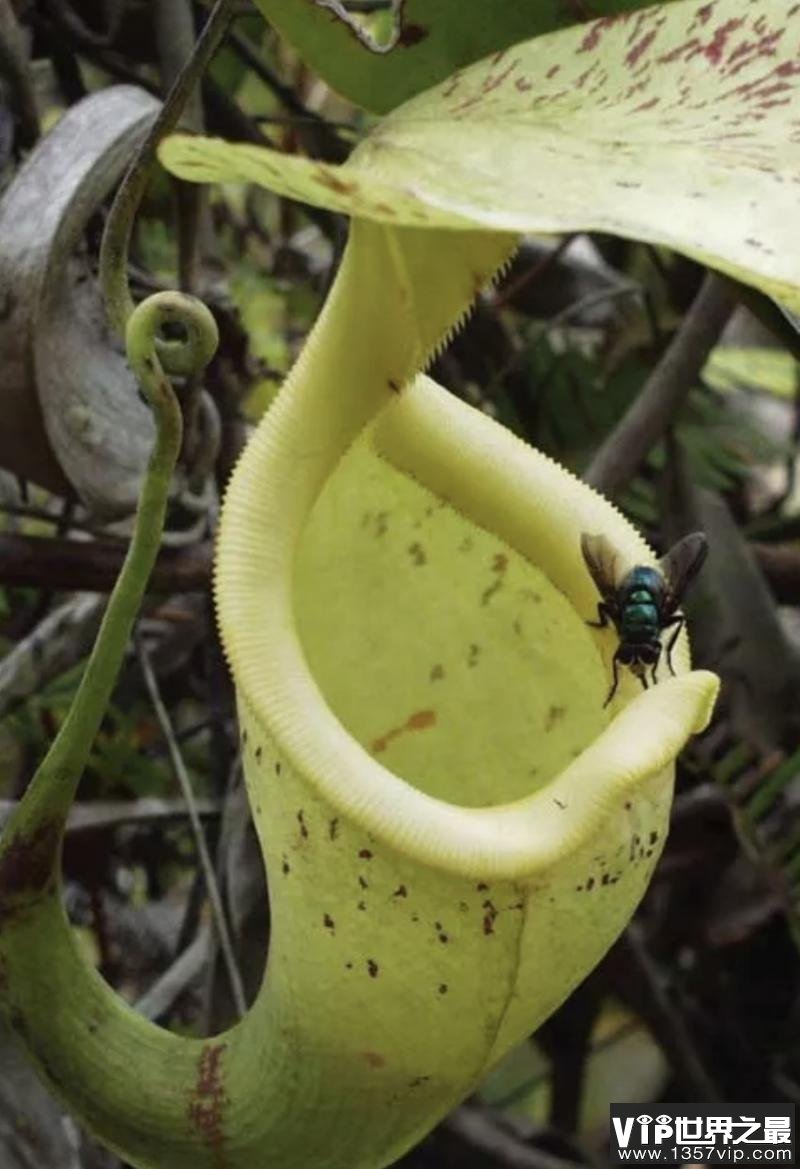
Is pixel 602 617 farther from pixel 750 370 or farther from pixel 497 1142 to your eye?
pixel 750 370

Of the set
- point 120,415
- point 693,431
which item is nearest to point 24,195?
point 120,415

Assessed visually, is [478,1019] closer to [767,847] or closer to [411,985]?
[411,985]

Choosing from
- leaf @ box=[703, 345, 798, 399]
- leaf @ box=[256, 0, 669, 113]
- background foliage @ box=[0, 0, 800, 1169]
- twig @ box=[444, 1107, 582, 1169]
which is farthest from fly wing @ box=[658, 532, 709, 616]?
leaf @ box=[703, 345, 798, 399]

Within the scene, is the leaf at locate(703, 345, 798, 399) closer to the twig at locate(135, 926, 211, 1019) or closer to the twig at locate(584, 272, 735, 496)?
the twig at locate(584, 272, 735, 496)

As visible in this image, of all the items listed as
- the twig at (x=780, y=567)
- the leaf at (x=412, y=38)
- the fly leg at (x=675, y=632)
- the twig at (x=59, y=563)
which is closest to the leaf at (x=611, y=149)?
the leaf at (x=412, y=38)

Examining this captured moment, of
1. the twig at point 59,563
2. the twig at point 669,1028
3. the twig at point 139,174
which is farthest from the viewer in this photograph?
the twig at point 669,1028

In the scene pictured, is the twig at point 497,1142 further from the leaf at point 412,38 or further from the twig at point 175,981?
the leaf at point 412,38
